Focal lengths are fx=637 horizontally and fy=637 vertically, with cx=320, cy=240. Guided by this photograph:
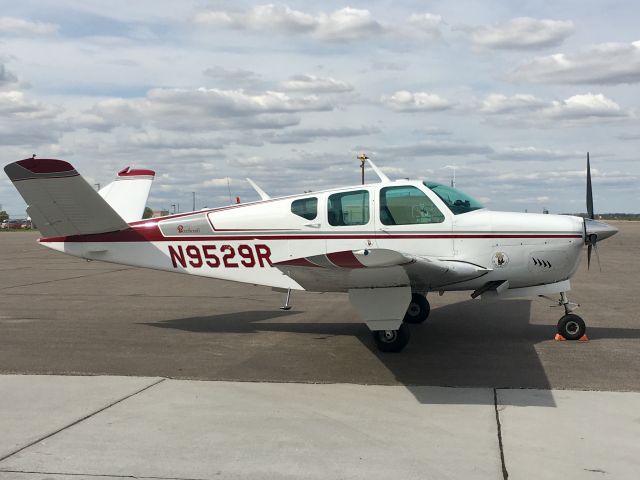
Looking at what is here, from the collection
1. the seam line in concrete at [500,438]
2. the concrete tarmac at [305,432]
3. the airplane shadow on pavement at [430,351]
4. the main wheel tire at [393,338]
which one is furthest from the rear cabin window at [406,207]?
the seam line in concrete at [500,438]

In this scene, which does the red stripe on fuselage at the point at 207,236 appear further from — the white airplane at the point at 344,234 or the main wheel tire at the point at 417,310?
the main wheel tire at the point at 417,310

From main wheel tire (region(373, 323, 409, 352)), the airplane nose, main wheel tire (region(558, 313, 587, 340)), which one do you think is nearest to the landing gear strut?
main wheel tire (region(558, 313, 587, 340))

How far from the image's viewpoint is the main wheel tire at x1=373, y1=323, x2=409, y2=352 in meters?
8.02

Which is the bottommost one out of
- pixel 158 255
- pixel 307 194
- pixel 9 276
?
pixel 9 276

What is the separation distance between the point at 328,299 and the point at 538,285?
5.57 m

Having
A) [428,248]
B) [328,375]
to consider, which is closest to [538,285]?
[428,248]

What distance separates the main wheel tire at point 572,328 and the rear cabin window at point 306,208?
3.71m

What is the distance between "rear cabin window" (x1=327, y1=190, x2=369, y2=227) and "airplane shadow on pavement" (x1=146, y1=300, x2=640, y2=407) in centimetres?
169

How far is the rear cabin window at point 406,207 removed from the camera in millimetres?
8461

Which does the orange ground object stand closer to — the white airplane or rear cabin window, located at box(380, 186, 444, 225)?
the white airplane

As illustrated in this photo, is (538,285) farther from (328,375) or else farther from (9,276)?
(9,276)

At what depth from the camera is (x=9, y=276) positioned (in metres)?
18.6

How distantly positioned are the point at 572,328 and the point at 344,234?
3.37m

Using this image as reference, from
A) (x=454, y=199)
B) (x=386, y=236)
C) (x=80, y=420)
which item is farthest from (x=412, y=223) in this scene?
(x=80, y=420)
